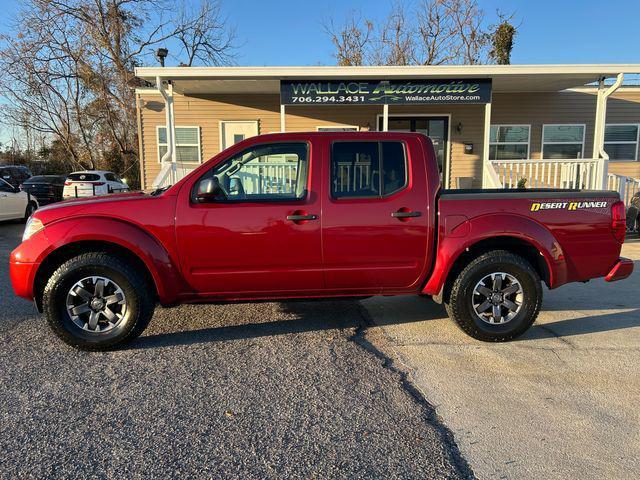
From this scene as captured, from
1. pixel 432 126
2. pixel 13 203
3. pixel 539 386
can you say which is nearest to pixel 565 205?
pixel 539 386

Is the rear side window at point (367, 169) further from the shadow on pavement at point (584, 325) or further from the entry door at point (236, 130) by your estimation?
the entry door at point (236, 130)

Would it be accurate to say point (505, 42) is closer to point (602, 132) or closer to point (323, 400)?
point (602, 132)

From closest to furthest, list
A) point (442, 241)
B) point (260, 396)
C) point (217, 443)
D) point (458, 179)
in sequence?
1. point (217, 443)
2. point (260, 396)
3. point (442, 241)
4. point (458, 179)

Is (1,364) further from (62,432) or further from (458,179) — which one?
(458,179)

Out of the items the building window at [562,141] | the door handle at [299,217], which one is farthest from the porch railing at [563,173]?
the door handle at [299,217]

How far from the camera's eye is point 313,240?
4078 mm

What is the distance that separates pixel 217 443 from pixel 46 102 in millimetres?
31302

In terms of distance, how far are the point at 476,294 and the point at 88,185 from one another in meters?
16.5

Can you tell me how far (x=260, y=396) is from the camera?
3.23 metres

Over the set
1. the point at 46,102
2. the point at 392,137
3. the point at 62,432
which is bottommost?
the point at 62,432

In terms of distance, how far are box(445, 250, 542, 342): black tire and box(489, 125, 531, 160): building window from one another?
10905 millimetres

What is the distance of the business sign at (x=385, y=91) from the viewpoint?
1114cm

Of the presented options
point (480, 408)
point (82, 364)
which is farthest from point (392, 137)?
point (82, 364)

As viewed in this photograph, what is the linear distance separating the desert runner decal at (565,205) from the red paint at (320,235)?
0.12 feet
